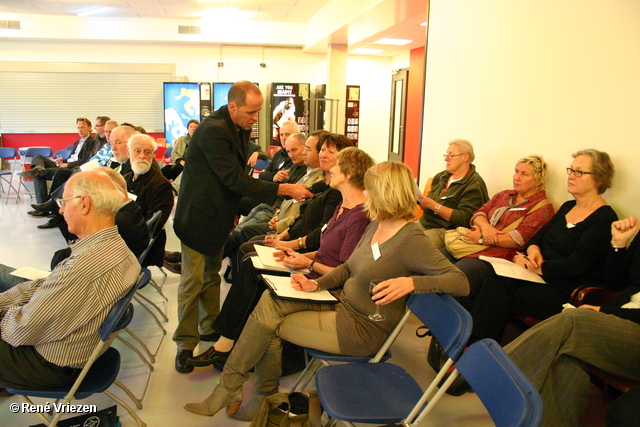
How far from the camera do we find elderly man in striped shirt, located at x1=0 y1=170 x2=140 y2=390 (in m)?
A: 1.73

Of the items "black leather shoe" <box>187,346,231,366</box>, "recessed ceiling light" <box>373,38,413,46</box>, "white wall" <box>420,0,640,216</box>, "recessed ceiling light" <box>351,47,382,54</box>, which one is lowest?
"black leather shoe" <box>187,346,231,366</box>

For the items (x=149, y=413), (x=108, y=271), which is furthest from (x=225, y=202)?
(x=149, y=413)

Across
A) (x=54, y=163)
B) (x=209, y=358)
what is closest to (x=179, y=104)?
(x=54, y=163)

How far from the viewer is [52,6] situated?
917cm

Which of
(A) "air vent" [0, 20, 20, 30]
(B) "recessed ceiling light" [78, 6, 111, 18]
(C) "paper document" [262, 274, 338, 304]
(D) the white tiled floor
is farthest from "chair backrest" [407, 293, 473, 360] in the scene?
(A) "air vent" [0, 20, 20, 30]

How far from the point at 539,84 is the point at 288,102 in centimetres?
822

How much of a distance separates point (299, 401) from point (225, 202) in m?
1.22

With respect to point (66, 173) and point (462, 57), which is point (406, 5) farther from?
point (66, 173)

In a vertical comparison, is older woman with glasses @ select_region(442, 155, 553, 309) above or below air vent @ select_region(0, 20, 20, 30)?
below

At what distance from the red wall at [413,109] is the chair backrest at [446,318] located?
9.44 metres

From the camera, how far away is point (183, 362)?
2633 mm

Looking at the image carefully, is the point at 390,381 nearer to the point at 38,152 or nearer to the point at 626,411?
the point at 626,411

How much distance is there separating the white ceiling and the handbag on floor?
671 cm

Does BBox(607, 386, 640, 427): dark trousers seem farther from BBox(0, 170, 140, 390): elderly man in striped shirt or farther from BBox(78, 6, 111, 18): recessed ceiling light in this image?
BBox(78, 6, 111, 18): recessed ceiling light
